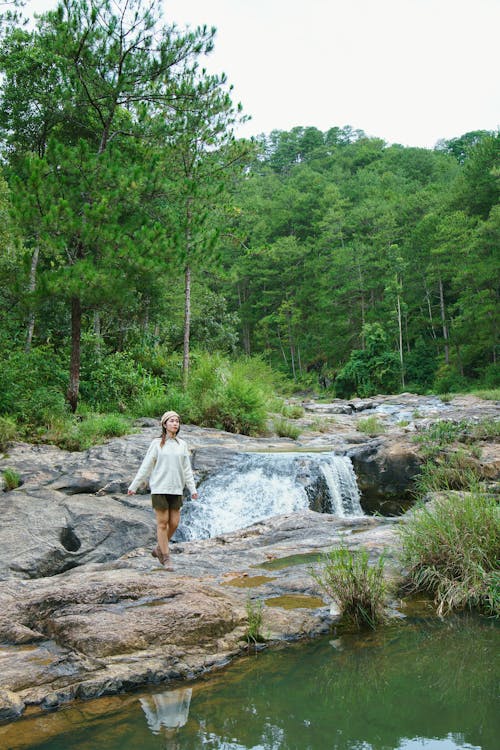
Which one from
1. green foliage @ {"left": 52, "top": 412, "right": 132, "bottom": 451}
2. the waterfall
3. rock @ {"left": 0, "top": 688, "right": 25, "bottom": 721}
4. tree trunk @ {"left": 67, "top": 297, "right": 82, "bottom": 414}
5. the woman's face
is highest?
tree trunk @ {"left": 67, "top": 297, "right": 82, "bottom": 414}

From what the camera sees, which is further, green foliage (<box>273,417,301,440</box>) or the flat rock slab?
green foliage (<box>273,417,301,440</box>)

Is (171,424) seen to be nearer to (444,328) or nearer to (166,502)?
(166,502)

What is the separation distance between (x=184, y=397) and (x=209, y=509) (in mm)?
5160

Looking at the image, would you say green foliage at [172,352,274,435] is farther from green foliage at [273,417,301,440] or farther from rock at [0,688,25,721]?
rock at [0,688,25,721]

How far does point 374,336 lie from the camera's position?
123 ft

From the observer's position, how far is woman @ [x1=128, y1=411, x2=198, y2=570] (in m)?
6.02

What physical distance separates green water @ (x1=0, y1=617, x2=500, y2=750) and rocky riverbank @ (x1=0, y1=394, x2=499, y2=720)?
0.83 ft

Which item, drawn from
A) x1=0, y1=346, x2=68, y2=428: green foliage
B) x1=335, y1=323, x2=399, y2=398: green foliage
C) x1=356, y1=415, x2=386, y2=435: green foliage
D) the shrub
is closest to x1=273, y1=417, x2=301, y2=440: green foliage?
x1=356, y1=415, x2=386, y2=435: green foliage

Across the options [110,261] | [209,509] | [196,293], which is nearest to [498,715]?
[209,509]

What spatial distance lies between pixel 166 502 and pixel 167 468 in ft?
1.29

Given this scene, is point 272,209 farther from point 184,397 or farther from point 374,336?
point 184,397

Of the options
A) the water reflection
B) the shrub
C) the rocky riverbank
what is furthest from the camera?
the shrub

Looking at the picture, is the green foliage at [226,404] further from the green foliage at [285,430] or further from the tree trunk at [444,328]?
the tree trunk at [444,328]

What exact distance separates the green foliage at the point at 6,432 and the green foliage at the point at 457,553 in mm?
7853
